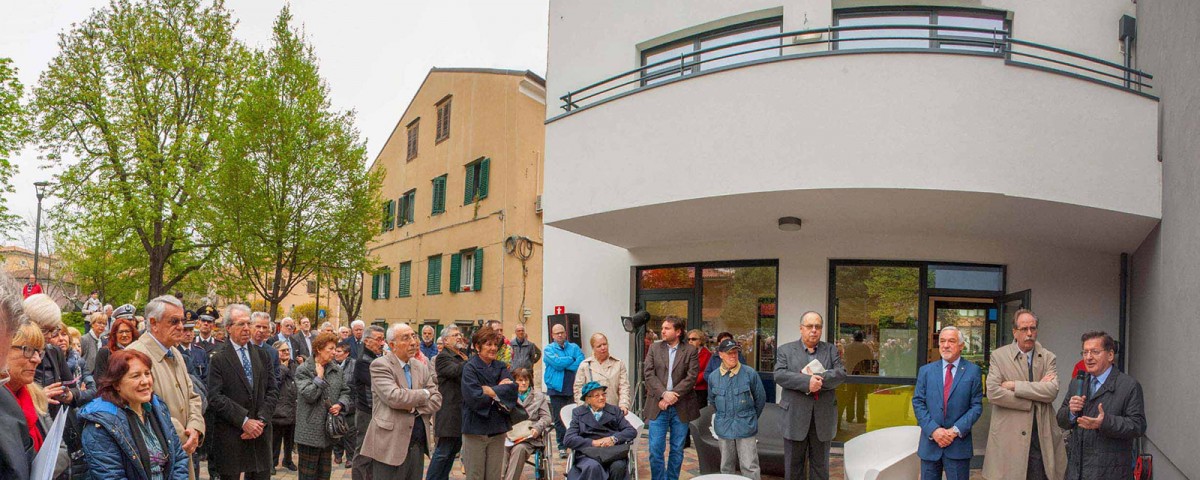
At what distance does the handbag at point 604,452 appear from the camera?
22.5ft

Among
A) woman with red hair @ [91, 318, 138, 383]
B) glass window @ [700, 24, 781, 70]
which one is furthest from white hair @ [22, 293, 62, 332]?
glass window @ [700, 24, 781, 70]

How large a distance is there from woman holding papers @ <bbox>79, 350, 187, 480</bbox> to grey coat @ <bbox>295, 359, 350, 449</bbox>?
3005 mm

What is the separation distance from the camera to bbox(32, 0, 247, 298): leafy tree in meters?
21.5

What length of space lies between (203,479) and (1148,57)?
39.1ft

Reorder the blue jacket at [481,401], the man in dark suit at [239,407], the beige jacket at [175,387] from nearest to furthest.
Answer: the beige jacket at [175,387] < the man in dark suit at [239,407] < the blue jacket at [481,401]

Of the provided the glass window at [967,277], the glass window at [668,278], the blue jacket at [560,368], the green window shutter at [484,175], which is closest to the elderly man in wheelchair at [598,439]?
the blue jacket at [560,368]

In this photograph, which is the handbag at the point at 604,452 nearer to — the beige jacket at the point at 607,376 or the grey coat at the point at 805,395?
the beige jacket at the point at 607,376

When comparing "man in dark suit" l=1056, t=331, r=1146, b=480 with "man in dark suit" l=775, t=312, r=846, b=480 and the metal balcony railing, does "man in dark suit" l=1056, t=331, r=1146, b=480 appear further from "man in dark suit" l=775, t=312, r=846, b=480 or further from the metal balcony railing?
the metal balcony railing

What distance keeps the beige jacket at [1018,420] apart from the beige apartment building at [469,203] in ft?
47.6

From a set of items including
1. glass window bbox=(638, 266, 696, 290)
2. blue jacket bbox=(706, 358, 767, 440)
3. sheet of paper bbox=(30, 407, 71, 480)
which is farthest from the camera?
glass window bbox=(638, 266, 696, 290)

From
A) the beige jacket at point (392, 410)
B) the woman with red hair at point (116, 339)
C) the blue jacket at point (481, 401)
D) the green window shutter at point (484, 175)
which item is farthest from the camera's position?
the green window shutter at point (484, 175)

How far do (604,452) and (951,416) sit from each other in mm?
3039

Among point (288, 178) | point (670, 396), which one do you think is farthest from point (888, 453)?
point (288, 178)

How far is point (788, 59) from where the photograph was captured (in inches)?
331
